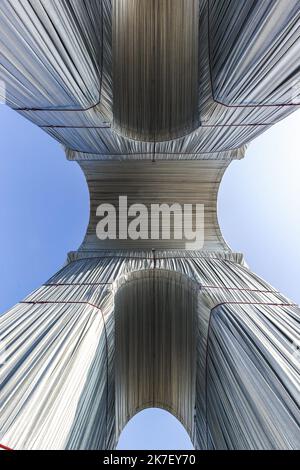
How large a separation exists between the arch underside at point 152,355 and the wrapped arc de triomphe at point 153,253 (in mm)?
15

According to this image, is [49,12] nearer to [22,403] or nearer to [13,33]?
[13,33]

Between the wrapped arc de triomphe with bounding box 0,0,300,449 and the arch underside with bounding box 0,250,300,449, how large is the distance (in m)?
0.01

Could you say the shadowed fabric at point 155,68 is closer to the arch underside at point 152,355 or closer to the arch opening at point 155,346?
the arch underside at point 152,355

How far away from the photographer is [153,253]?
15.7 ft

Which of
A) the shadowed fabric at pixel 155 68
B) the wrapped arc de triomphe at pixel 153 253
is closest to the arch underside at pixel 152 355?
the wrapped arc de triomphe at pixel 153 253

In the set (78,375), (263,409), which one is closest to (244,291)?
(263,409)

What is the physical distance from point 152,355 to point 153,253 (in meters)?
1.56

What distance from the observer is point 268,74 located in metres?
2.54

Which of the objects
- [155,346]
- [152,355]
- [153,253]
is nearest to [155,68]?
[153,253]

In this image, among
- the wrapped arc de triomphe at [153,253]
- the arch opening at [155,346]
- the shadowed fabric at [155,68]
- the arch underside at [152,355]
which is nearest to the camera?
the arch underside at [152,355]

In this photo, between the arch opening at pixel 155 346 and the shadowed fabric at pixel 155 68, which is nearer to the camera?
the shadowed fabric at pixel 155 68

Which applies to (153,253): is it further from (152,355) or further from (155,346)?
(152,355)

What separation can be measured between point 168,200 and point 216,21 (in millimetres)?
2920

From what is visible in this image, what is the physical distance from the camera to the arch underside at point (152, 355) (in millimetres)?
1967
